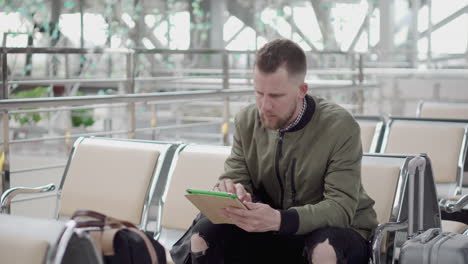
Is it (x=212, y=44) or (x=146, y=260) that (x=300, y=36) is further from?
(x=146, y=260)

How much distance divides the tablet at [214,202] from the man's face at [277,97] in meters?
0.38

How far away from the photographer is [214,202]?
2.53m

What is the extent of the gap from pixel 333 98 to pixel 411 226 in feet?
33.7

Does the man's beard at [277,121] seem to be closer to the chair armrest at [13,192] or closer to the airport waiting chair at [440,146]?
the chair armrest at [13,192]

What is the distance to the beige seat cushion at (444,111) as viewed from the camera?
20.4 ft

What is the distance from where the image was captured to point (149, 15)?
1466 centimetres

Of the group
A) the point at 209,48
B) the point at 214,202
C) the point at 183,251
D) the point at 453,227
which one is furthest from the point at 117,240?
the point at 209,48

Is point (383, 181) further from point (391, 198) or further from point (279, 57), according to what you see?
point (279, 57)

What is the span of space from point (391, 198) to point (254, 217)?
77cm

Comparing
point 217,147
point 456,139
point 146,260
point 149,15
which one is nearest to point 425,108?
point 456,139

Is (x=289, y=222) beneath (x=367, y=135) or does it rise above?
beneath

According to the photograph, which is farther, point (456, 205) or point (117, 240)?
point (456, 205)

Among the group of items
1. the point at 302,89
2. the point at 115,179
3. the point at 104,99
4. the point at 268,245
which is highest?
the point at 302,89

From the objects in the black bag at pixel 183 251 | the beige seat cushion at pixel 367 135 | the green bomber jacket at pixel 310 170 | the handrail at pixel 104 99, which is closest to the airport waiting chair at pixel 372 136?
the beige seat cushion at pixel 367 135
